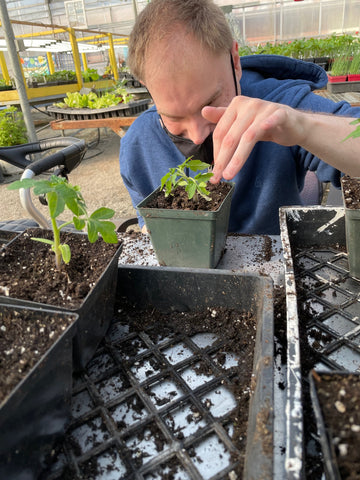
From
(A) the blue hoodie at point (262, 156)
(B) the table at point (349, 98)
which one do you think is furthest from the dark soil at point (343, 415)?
Answer: (B) the table at point (349, 98)

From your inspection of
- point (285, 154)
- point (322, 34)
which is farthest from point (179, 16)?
point (322, 34)

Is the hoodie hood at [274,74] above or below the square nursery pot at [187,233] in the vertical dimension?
above

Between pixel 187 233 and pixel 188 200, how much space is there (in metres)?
0.10

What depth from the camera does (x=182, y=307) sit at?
0.72 m

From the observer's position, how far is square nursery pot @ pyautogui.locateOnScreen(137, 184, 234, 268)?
0.80m

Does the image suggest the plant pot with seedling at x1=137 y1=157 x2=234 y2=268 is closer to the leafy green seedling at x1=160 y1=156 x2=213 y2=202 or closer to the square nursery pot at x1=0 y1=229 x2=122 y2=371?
the leafy green seedling at x1=160 y1=156 x2=213 y2=202

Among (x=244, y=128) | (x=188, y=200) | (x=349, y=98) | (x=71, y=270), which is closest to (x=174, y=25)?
(x=244, y=128)

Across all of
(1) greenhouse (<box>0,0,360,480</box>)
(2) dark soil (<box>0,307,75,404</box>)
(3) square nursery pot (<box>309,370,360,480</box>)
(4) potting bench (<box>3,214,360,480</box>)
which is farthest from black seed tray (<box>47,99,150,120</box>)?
(3) square nursery pot (<box>309,370,360,480</box>)

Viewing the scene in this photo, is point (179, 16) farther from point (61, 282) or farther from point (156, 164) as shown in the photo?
point (61, 282)

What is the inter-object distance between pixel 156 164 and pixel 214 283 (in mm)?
925

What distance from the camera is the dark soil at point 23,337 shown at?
452mm

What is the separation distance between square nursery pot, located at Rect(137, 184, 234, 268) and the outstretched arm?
0.11m

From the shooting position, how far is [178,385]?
1.87 ft

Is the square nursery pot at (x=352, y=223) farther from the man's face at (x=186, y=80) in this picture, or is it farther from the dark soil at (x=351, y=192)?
the man's face at (x=186, y=80)
